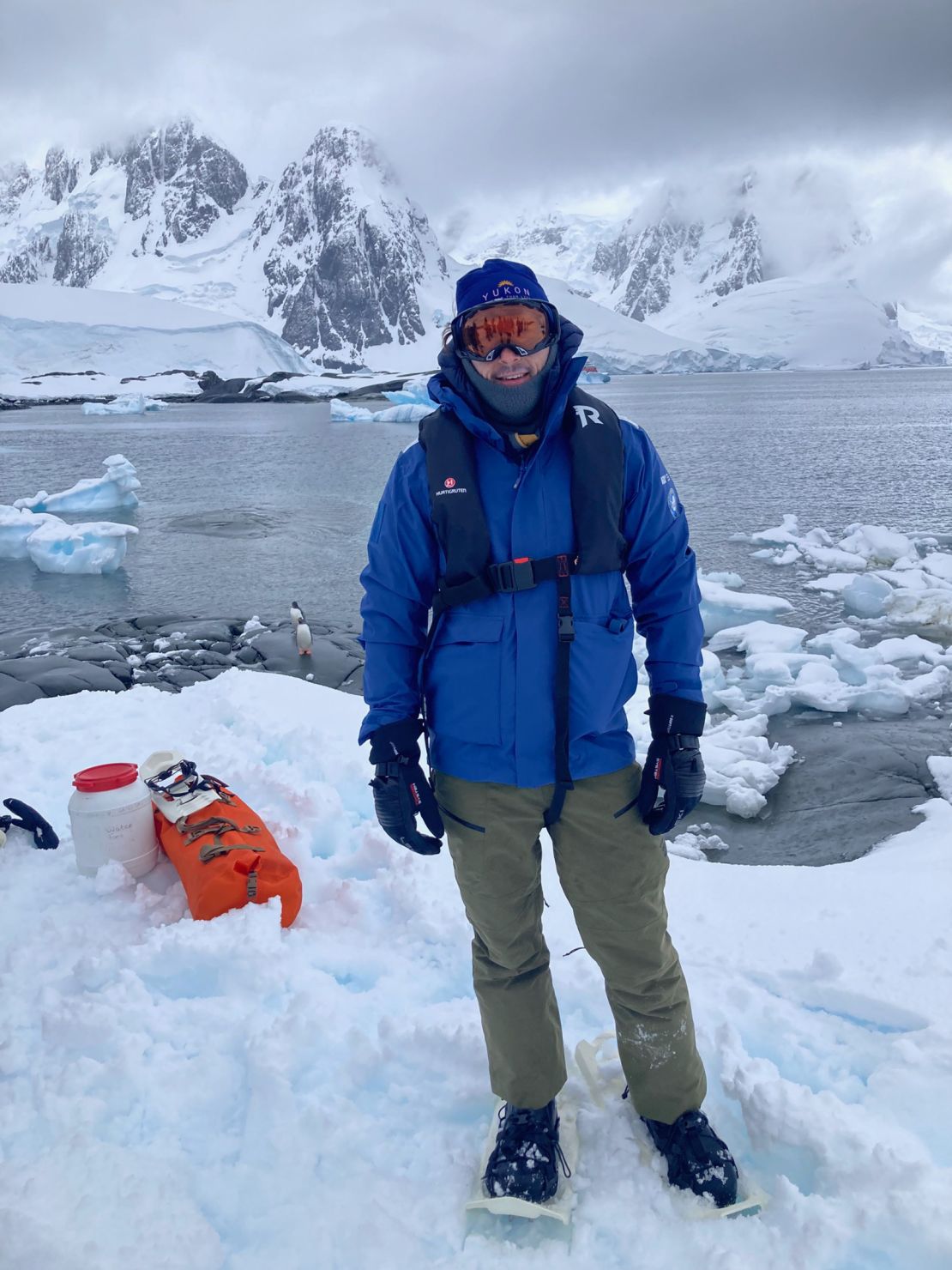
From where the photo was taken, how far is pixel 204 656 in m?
11.0

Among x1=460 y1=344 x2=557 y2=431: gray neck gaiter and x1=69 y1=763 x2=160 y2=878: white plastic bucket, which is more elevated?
x1=460 y1=344 x2=557 y2=431: gray neck gaiter

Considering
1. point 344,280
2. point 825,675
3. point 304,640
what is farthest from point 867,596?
point 344,280

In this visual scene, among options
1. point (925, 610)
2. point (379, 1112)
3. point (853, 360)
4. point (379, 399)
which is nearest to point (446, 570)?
point (379, 1112)

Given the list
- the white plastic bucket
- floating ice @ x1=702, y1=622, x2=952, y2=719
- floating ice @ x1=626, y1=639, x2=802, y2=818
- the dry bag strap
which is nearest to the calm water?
floating ice @ x1=702, y1=622, x2=952, y2=719

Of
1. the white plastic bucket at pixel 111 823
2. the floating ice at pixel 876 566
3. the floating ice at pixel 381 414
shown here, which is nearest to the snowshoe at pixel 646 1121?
the white plastic bucket at pixel 111 823

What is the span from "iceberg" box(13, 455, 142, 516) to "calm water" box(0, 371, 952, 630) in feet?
1.58

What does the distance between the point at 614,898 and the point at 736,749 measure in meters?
5.65

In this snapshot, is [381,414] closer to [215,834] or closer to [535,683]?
[215,834]

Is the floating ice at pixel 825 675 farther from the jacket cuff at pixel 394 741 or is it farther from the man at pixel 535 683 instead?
the jacket cuff at pixel 394 741

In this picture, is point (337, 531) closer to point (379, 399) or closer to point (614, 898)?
point (614, 898)

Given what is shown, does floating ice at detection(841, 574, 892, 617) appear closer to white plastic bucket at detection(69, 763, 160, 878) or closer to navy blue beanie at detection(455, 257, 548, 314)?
white plastic bucket at detection(69, 763, 160, 878)

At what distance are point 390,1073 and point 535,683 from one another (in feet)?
4.91

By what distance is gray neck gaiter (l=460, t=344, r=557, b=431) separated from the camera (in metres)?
2.23

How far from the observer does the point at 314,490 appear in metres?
27.7
